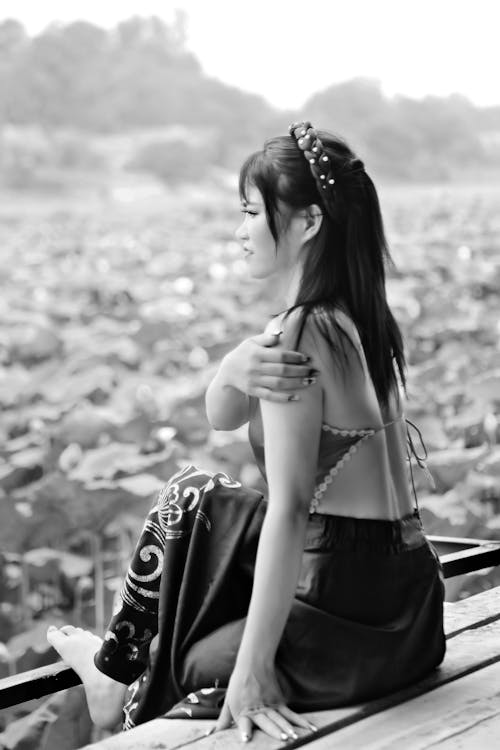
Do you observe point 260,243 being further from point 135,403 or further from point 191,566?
point 135,403

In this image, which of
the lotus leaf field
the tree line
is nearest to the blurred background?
the lotus leaf field

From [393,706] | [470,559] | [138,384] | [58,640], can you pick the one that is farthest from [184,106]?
[393,706]

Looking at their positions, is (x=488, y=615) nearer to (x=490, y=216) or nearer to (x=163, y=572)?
(x=163, y=572)

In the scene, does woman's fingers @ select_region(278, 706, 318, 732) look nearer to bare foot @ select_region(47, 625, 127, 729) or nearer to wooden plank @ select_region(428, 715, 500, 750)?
wooden plank @ select_region(428, 715, 500, 750)

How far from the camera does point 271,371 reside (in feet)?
3.23

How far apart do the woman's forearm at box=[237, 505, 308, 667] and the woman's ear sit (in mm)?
248

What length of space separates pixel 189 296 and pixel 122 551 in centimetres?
295

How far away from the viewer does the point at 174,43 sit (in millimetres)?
24109

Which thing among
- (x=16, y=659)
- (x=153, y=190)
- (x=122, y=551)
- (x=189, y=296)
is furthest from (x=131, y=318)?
(x=153, y=190)

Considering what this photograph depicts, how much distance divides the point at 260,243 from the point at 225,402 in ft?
0.48

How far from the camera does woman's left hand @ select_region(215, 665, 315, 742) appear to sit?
3.13ft

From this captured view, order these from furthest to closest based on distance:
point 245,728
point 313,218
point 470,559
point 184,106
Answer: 1. point 184,106
2. point 470,559
3. point 313,218
4. point 245,728

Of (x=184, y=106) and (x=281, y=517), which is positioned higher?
(x=184, y=106)

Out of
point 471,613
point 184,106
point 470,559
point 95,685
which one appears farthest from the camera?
point 184,106
